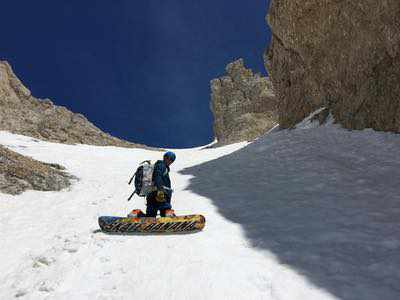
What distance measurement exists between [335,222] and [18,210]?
1058 centimetres

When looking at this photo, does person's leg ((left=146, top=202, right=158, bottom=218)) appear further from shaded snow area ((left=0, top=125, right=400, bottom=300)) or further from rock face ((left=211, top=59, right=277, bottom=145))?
rock face ((left=211, top=59, right=277, bottom=145))

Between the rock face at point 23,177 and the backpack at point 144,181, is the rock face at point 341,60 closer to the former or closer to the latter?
the backpack at point 144,181

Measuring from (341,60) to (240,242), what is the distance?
19.4 m

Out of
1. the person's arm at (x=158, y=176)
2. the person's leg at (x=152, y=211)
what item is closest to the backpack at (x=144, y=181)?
the person's arm at (x=158, y=176)

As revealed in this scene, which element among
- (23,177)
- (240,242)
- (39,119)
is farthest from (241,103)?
(240,242)

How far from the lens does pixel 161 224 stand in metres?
9.15

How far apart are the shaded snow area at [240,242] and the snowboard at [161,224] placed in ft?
0.83

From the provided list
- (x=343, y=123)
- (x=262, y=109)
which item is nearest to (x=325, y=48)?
(x=343, y=123)

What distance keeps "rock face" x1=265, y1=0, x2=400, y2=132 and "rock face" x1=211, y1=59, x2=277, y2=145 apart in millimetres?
43311

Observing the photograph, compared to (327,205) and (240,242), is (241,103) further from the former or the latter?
(240,242)

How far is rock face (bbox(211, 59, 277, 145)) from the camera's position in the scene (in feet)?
275

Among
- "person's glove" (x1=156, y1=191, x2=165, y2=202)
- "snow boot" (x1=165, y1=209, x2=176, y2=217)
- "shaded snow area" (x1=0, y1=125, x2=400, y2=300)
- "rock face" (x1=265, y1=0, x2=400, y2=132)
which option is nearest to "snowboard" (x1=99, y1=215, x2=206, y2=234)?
"shaded snow area" (x1=0, y1=125, x2=400, y2=300)

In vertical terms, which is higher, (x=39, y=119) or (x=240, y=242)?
(x=39, y=119)

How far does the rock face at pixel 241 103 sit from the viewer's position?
275 feet
